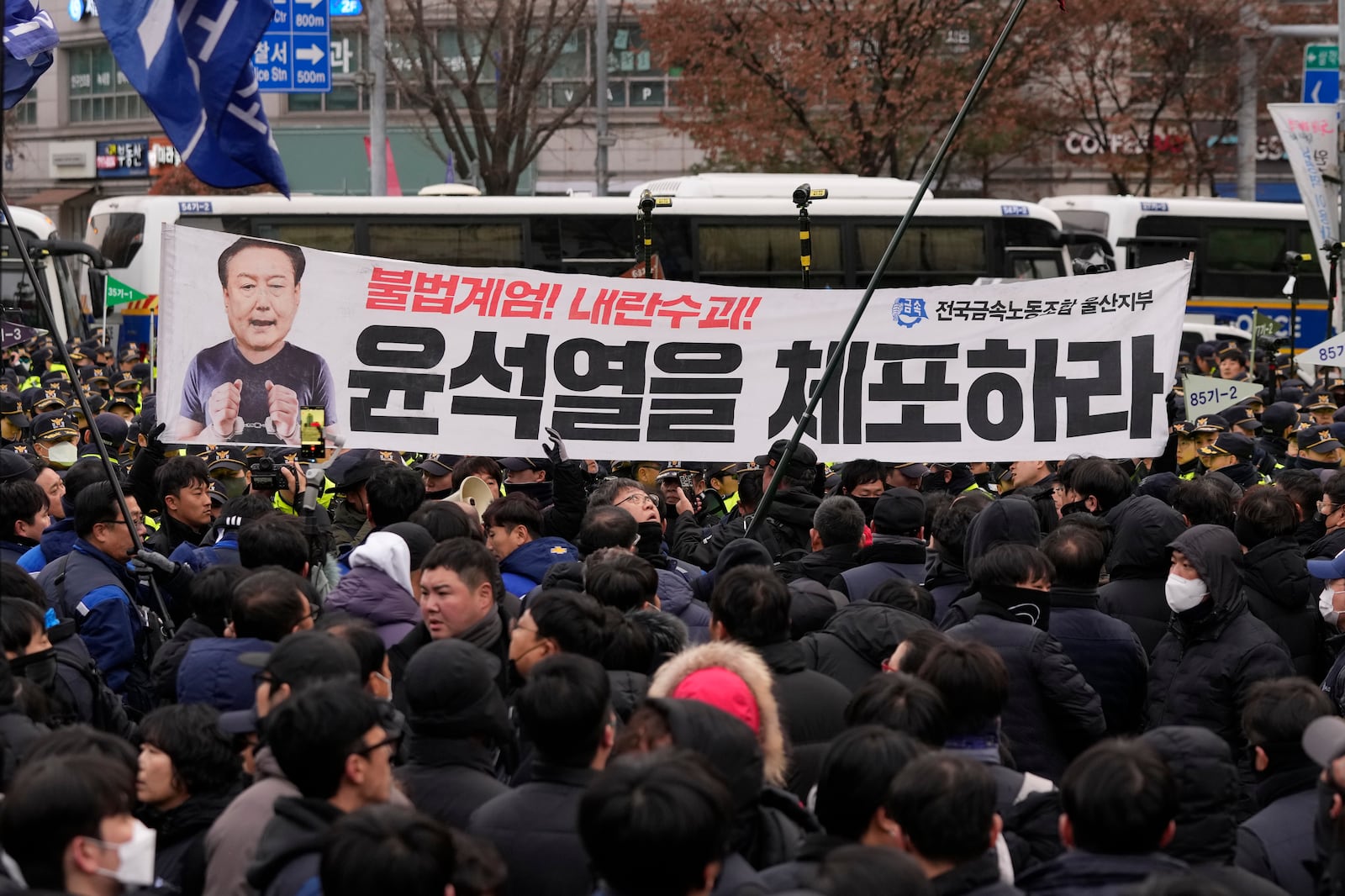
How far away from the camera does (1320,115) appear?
18.1 metres

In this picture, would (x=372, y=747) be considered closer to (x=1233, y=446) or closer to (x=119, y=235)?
(x=1233, y=446)

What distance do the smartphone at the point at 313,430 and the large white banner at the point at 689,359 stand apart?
0.18 feet

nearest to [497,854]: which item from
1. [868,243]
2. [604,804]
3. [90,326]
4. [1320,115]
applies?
[604,804]

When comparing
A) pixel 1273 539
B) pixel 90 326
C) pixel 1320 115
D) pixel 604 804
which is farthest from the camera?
pixel 90 326

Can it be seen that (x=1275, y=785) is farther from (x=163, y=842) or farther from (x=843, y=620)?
(x=163, y=842)

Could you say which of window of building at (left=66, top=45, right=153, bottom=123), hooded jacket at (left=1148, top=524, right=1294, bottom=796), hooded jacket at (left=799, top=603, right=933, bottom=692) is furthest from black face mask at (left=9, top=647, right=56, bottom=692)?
window of building at (left=66, top=45, right=153, bottom=123)

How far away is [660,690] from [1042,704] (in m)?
1.56

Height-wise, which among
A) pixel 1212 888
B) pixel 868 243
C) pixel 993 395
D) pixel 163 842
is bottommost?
pixel 163 842

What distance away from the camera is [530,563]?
608cm

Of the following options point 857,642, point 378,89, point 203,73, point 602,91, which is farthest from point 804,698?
point 602,91

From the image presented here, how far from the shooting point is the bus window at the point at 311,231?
70.3 feet

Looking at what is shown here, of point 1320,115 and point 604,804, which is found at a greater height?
point 1320,115

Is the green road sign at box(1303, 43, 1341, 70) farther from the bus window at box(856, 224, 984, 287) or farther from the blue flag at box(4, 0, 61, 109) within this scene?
the blue flag at box(4, 0, 61, 109)

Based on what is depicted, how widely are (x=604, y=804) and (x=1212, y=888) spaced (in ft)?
3.58
